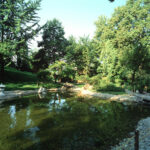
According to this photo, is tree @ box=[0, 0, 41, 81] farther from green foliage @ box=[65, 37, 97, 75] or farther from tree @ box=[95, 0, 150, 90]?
tree @ box=[95, 0, 150, 90]

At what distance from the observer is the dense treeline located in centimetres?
2073

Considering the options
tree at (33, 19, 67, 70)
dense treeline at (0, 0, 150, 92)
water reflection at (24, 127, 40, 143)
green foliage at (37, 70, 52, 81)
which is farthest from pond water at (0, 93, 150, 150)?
tree at (33, 19, 67, 70)

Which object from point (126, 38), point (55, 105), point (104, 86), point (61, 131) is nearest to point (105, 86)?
point (104, 86)

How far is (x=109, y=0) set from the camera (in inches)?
218

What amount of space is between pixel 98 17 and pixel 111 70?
22.6 m

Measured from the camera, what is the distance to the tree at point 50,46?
37688 mm

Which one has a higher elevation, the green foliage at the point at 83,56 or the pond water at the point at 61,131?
the green foliage at the point at 83,56

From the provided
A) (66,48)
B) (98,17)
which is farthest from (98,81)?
(98,17)

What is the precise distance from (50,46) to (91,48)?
39.4 ft

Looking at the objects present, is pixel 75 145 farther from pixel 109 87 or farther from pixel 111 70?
pixel 111 70

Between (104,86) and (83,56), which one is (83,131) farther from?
(83,56)

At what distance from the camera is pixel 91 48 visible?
35.3 m

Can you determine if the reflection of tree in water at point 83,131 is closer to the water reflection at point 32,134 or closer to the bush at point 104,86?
the water reflection at point 32,134

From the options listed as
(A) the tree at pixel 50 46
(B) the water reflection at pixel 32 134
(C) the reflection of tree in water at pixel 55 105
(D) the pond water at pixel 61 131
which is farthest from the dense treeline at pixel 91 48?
(B) the water reflection at pixel 32 134
